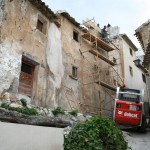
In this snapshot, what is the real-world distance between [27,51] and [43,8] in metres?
3.42

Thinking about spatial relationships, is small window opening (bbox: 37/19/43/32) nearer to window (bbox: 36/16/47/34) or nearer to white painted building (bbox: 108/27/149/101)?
window (bbox: 36/16/47/34)

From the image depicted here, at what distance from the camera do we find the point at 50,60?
48.1 feet

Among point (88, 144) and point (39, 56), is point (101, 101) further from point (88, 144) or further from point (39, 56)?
point (88, 144)

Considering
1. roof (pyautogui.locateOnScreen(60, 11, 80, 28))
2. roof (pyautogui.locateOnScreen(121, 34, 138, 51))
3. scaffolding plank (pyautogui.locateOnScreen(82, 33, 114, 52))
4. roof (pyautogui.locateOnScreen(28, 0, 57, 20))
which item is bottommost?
scaffolding plank (pyautogui.locateOnScreen(82, 33, 114, 52))

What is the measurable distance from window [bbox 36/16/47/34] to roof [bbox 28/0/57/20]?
42 centimetres

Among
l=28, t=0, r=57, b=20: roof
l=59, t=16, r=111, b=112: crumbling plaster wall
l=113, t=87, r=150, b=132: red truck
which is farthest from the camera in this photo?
l=59, t=16, r=111, b=112: crumbling plaster wall

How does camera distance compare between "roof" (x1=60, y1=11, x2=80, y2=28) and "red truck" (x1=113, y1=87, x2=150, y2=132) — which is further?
"roof" (x1=60, y1=11, x2=80, y2=28)

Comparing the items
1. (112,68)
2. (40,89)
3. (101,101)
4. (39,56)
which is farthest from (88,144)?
(112,68)

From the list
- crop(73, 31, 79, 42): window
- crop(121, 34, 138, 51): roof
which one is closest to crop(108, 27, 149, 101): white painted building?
crop(121, 34, 138, 51): roof

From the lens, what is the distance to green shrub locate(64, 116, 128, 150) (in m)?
7.10

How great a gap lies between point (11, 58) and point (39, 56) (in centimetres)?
228

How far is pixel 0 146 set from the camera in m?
3.76

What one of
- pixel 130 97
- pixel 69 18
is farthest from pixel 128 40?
pixel 130 97

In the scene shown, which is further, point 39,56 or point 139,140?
point 39,56
